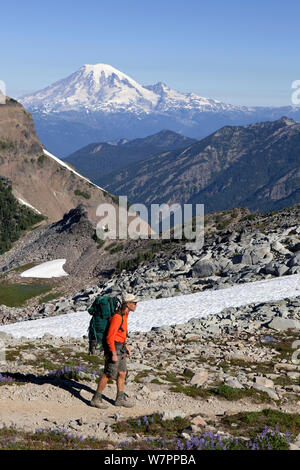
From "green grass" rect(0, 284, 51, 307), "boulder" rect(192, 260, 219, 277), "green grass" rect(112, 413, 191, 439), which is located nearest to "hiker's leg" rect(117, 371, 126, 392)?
"green grass" rect(112, 413, 191, 439)

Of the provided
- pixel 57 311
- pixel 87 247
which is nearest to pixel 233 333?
pixel 57 311

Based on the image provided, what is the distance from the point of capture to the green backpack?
13633 millimetres

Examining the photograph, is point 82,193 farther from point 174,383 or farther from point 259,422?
point 259,422

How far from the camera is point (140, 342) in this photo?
80.2 feet

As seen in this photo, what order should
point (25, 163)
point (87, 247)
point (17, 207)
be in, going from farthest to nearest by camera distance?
1. point (25, 163)
2. point (17, 207)
3. point (87, 247)

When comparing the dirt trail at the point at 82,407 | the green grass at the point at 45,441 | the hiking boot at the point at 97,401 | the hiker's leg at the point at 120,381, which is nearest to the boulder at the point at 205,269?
the dirt trail at the point at 82,407

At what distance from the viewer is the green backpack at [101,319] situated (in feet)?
44.7

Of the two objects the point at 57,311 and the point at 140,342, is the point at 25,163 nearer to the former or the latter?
the point at 57,311

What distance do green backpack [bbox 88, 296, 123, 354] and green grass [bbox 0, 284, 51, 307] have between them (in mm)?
50076

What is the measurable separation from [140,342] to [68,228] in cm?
6308

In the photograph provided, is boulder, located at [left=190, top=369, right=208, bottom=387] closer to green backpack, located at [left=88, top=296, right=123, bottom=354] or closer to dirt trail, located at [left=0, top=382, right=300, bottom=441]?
dirt trail, located at [left=0, top=382, right=300, bottom=441]

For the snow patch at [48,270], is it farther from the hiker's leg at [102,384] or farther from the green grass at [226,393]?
the hiker's leg at [102,384]

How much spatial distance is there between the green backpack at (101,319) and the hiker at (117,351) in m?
0.20
